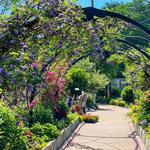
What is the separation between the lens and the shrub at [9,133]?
931 cm

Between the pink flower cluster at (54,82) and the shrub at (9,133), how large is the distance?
309 inches

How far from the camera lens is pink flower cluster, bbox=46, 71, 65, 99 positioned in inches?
708

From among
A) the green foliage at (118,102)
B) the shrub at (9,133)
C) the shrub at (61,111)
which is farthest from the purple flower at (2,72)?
the green foliage at (118,102)

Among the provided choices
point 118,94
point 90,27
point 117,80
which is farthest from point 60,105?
point 117,80

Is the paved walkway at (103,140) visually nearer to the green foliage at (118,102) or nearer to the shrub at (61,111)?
the shrub at (61,111)

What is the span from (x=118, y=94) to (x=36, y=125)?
43.9 metres

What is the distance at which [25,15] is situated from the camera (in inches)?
309

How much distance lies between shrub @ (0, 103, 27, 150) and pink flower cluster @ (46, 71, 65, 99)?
7843 mm

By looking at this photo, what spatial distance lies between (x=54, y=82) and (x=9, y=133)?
29.5 ft

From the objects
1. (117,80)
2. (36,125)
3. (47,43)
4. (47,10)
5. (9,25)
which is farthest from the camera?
(117,80)

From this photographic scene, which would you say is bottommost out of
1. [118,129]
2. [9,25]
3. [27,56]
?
[118,129]

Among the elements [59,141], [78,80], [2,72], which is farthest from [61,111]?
[78,80]

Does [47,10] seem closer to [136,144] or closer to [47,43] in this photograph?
[47,43]

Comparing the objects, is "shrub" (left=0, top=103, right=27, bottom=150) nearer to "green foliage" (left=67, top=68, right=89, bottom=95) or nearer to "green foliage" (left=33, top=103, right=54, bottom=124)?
"green foliage" (left=33, top=103, right=54, bottom=124)
